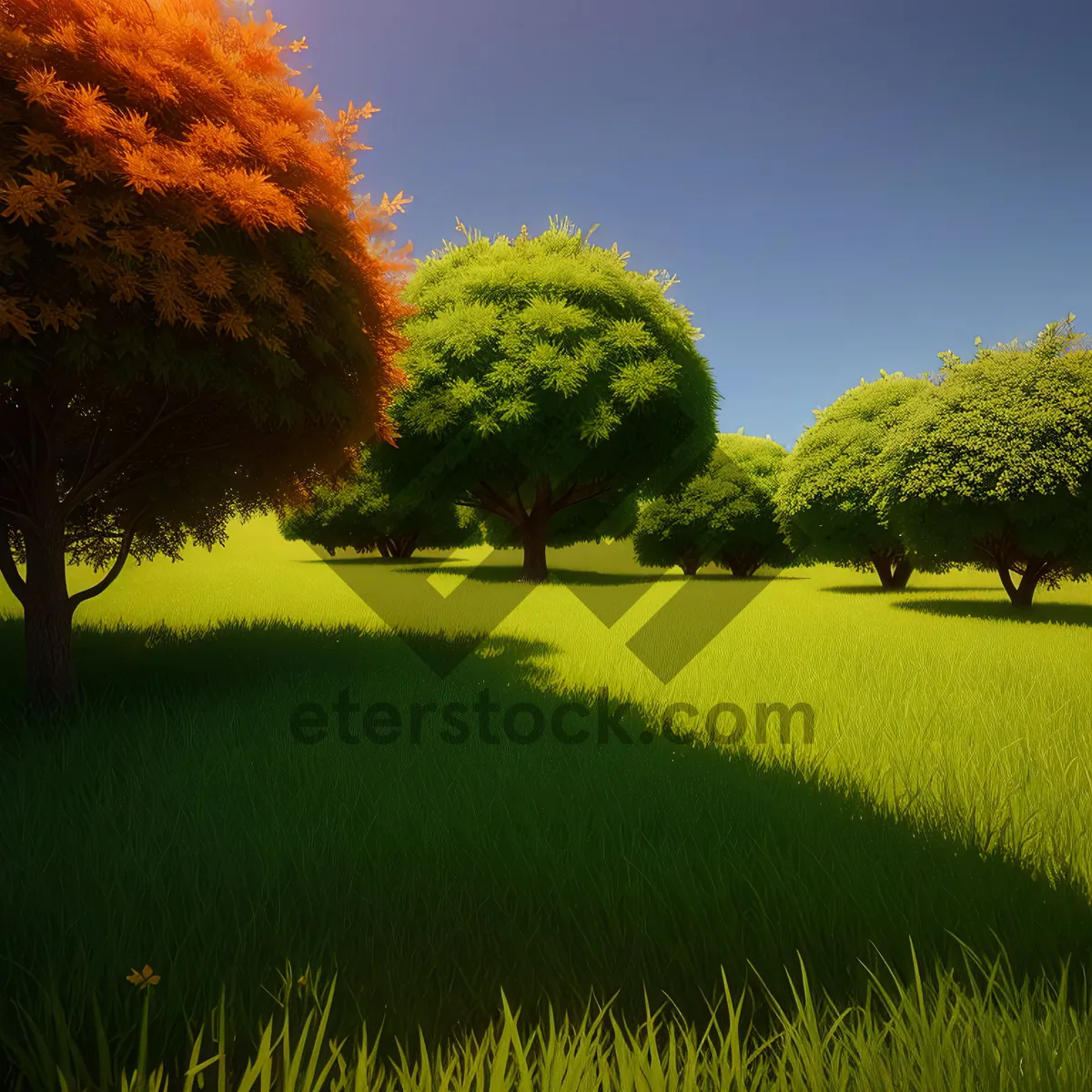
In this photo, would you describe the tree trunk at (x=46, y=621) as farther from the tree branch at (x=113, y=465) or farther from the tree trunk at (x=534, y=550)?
the tree trunk at (x=534, y=550)

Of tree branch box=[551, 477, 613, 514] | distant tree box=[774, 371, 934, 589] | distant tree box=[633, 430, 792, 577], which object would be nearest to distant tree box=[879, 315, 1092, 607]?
distant tree box=[774, 371, 934, 589]

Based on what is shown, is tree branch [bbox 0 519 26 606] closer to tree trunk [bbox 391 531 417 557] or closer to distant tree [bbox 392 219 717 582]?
distant tree [bbox 392 219 717 582]

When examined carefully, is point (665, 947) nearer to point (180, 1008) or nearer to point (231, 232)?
point (180, 1008)

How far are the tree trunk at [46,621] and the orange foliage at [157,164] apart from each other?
8.34 feet

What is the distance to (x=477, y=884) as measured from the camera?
9.70 feet

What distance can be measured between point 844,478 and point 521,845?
22.9m

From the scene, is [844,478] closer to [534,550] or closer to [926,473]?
[926,473]

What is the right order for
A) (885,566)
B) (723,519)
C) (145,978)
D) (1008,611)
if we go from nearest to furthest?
(145,978) < (1008,611) < (885,566) < (723,519)

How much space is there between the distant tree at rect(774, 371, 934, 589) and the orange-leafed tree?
2002cm

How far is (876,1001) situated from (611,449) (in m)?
17.8

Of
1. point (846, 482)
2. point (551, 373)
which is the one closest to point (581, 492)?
point (551, 373)

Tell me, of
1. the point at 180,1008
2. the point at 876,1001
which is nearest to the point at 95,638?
the point at 180,1008

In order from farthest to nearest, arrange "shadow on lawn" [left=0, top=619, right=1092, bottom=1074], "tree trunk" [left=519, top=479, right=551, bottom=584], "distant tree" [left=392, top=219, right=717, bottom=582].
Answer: "tree trunk" [left=519, top=479, right=551, bottom=584], "distant tree" [left=392, top=219, right=717, bottom=582], "shadow on lawn" [left=0, top=619, right=1092, bottom=1074]

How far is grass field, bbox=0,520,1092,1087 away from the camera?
93.2 inches
